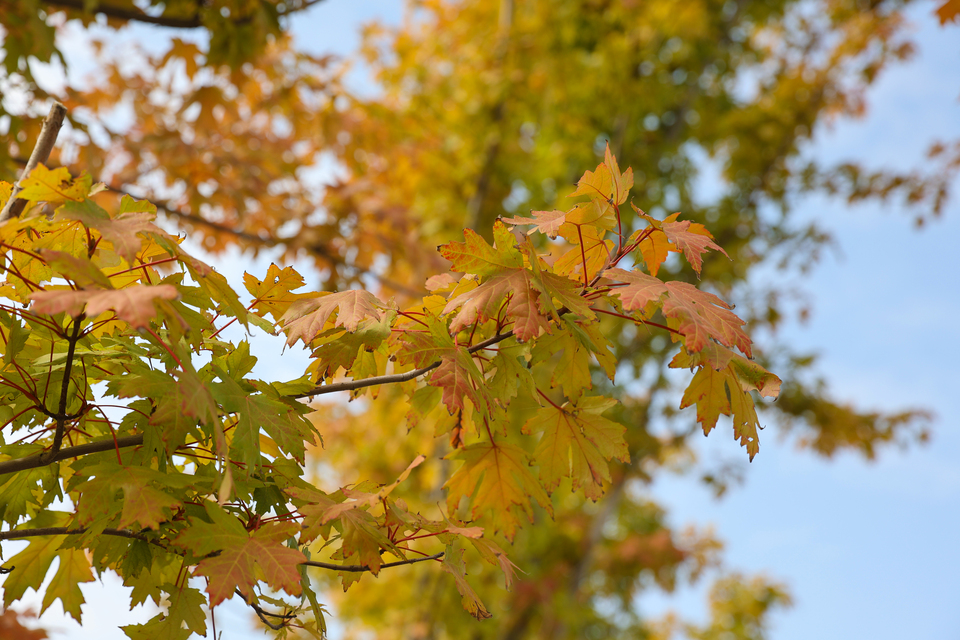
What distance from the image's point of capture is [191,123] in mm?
3480

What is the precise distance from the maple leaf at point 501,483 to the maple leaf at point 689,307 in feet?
1.25

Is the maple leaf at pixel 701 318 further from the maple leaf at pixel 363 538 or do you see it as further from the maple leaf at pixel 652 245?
the maple leaf at pixel 363 538

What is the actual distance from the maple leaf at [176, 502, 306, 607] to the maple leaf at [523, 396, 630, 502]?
0.46m

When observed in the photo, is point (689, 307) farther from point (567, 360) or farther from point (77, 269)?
point (77, 269)

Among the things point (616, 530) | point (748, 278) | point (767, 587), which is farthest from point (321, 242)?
point (767, 587)

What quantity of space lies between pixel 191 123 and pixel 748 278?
4.79m

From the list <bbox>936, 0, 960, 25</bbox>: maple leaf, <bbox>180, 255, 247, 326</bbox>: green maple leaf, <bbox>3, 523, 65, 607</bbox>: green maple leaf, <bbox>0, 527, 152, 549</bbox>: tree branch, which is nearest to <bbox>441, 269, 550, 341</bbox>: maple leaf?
<bbox>180, 255, 247, 326</bbox>: green maple leaf

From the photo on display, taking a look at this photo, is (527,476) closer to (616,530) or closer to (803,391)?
(803,391)

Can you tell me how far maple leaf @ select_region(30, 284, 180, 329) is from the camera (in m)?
0.75

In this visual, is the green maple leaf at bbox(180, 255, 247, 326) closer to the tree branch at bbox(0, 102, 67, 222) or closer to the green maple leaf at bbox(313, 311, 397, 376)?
the green maple leaf at bbox(313, 311, 397, 376)

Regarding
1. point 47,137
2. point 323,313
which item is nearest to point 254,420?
point 323,313

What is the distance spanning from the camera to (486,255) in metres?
1.04

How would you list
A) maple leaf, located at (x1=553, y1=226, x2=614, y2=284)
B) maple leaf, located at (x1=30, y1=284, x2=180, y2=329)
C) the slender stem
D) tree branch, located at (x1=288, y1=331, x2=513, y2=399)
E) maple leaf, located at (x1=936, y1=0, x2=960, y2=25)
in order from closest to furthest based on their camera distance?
1. maple leaf, located at (x1=30, y1=284, x2=180, y2=329)
2. the slender stem
3. tree branch, located at (x1=288, y1=331, x2=513, y2=399)
4. maple leaf, located at (x1=553, y1=226, x2=614, y2=284)
5. maple leaf, located at (x1=936, y1=0, x2=960, y2=25)

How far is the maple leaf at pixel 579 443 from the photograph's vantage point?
1180mm
